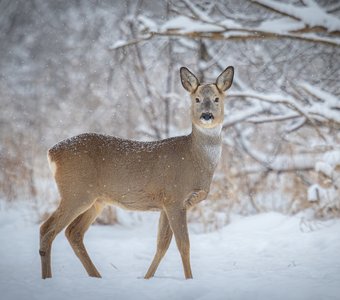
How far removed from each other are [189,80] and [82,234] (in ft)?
6.36

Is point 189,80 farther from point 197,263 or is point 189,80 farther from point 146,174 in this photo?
point 197,263

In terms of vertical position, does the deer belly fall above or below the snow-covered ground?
above

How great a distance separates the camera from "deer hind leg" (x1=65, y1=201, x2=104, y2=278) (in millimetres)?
5543

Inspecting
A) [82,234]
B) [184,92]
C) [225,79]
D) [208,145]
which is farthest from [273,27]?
[184,92]

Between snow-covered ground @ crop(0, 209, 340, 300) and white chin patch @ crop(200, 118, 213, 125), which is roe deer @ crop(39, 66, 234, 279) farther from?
snow-covered ground @ crop(0, 209, 340, 300)

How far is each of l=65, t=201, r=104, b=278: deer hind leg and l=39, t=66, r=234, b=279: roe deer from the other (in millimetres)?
10

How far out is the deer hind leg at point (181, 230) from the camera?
5.23m

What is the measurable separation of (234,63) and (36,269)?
20.4 ft

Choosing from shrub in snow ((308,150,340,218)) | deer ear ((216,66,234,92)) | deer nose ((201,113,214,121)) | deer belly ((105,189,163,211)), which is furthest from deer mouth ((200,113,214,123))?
shrub in snow ((308,150,340,218))

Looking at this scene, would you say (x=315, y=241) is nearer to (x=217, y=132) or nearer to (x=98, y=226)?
(x=217, y=132)

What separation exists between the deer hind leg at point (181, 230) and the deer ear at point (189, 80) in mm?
1276

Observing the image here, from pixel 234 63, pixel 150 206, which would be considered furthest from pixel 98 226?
pixel 234 63

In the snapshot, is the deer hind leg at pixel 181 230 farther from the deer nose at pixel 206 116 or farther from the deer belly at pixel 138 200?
the deer nose at pixel 206 116

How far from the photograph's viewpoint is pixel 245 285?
15.0ft
